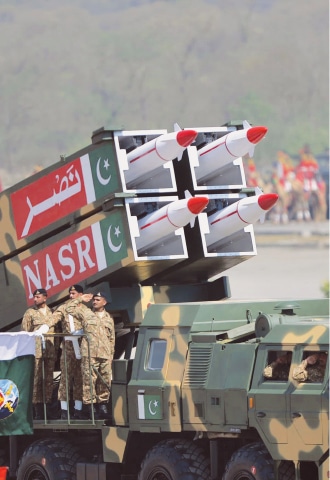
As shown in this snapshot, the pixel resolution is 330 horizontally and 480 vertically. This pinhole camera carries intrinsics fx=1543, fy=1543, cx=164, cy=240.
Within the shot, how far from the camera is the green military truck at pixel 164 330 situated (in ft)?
47.3

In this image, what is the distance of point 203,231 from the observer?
1748 cm

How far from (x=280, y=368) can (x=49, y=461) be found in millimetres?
3330

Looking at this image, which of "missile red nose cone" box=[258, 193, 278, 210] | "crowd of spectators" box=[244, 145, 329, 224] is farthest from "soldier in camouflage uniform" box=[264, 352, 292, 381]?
"crowd of spectators" box=[244, 145, 329, 224]

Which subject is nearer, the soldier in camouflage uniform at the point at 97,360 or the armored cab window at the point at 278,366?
the armored cab window at the point at 278,366

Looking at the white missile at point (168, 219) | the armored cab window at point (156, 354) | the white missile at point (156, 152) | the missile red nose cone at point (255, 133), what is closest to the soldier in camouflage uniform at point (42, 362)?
the white missile at point (168, 219)

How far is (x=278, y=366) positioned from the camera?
14656 millimetres

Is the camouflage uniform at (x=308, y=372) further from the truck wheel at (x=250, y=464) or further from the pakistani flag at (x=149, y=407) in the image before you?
the pakistani flag at (x=149, y=407)

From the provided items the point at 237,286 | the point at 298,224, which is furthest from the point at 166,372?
the point at 298,224

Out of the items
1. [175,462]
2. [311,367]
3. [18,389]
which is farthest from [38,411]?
[311,367]

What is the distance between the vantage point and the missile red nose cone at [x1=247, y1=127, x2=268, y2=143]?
675 inches

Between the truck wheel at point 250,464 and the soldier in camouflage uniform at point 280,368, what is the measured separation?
0.68m

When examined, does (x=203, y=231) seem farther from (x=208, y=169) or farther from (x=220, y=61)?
(x=220, y=61)

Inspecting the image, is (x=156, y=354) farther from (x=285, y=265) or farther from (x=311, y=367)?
(x=285, y=265)

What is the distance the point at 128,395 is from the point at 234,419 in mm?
1681
